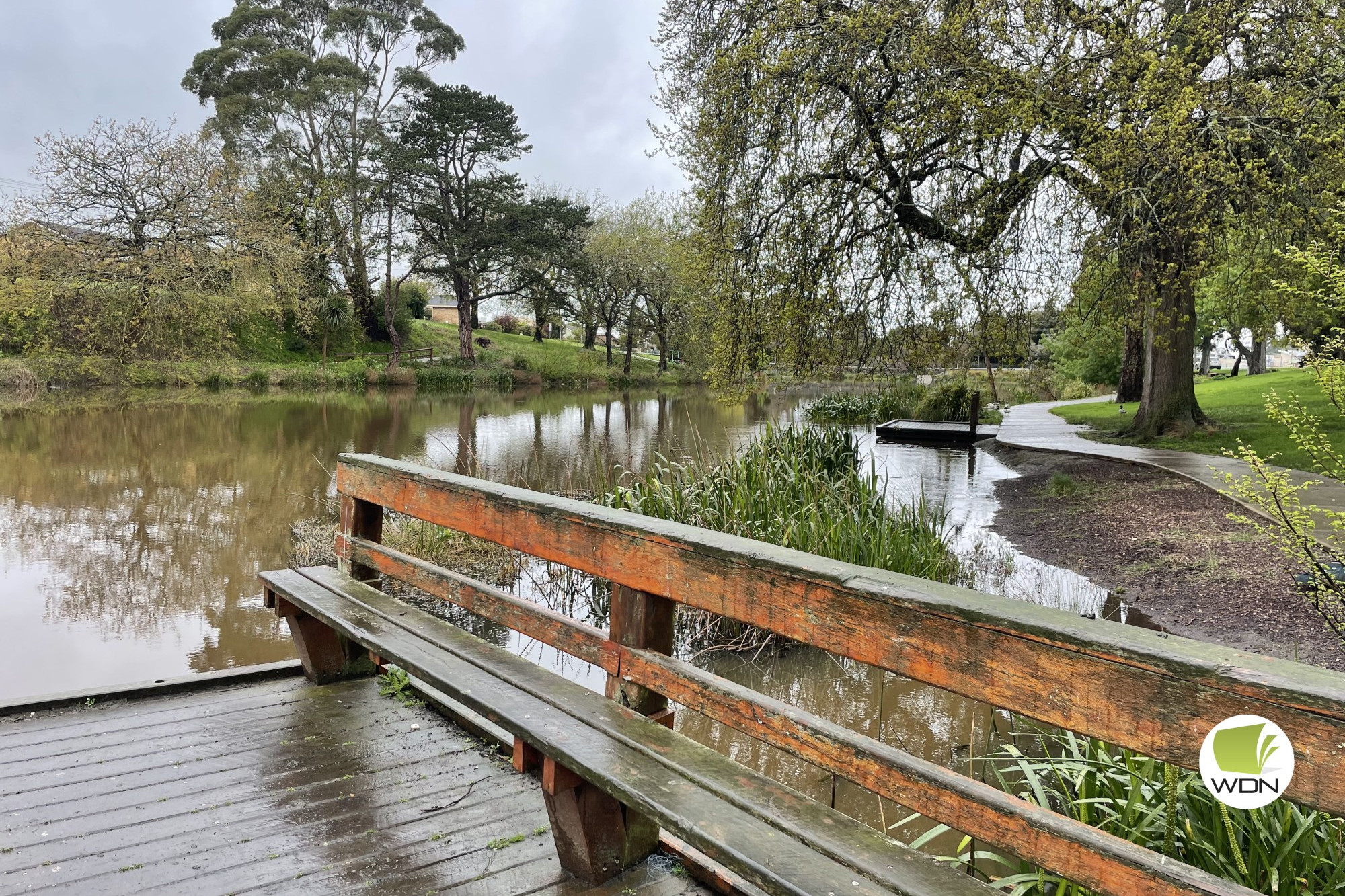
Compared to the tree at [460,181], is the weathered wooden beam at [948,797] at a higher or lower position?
lower

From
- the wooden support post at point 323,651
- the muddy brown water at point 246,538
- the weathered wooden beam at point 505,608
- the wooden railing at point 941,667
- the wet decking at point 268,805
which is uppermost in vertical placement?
the wooden railing at point 941,667

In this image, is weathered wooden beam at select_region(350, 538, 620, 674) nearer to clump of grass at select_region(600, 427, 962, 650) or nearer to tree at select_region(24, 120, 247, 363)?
clump of grass at select_region(600, 427, 962, 650)

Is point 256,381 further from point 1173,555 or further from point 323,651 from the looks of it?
point 1173,555

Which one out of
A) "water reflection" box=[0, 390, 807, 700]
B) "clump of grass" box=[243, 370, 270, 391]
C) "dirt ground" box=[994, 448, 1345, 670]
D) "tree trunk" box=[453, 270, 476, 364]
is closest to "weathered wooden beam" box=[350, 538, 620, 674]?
"water reflection" box=[0, 390, 807, 700]

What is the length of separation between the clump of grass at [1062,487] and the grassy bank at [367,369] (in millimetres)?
26477

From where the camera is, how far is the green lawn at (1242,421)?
12164mm

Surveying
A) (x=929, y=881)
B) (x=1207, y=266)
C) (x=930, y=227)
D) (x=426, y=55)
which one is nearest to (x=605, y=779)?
(x=929, y=881)

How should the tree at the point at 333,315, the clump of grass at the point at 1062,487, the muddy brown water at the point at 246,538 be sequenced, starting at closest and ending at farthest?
the muddy brown water at the point at 246,538
the clump of grass at the point at 1062,487
the tree at the point at 333,315

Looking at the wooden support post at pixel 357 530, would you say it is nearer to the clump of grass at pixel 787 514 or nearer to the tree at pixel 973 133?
the clump of grass at pixel 787 514

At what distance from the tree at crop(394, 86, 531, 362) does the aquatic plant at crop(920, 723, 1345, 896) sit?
34715 millimetres

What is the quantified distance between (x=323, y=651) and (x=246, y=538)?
6371mm

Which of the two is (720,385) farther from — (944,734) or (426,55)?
(426,55)

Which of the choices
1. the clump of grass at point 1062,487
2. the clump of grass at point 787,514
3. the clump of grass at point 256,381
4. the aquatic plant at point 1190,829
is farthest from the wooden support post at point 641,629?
the clump of grass at point 256,381

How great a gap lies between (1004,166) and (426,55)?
116 ft
